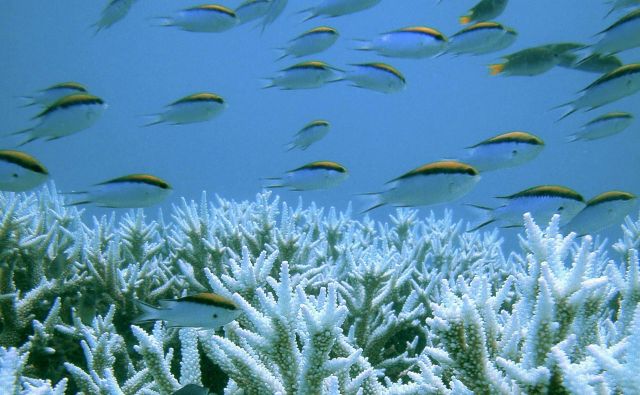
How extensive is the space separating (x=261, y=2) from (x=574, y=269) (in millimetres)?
4654

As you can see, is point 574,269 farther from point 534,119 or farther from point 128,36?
point 534,119

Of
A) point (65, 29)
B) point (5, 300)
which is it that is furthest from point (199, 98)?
point (65, 29)

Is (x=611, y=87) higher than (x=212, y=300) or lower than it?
higher

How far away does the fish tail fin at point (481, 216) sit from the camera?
3.24 meters

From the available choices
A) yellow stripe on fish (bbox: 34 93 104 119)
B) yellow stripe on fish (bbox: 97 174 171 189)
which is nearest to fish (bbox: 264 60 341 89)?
yellow stripe on fish (bbox: 34 93 104 119)

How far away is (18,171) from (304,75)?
3053mm

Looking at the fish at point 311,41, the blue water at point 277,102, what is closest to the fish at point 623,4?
the fish at point 311,41

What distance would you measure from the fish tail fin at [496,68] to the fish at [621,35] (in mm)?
868

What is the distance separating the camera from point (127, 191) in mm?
3205

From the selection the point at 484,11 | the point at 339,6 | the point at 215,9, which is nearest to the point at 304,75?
the point at 339,6

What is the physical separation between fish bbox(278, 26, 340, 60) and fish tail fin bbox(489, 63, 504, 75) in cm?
176

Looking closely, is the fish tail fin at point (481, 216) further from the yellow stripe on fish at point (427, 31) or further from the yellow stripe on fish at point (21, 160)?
the yellow stripe on fish at point (21, 160)

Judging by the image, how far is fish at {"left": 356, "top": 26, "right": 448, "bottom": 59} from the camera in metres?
4.78

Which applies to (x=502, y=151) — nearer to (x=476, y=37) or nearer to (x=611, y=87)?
(x=611, y=87)
